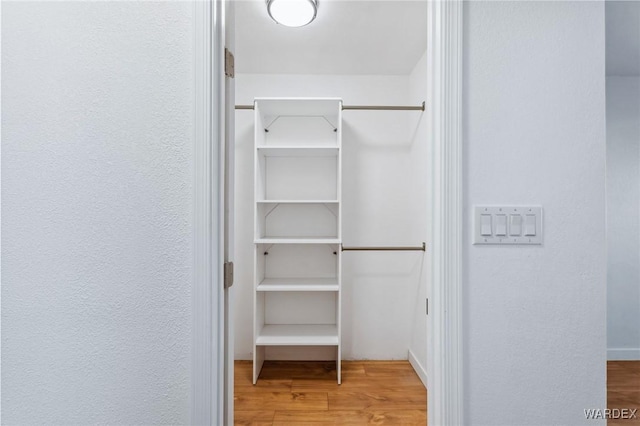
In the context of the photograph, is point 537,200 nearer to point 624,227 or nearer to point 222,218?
point 222,218

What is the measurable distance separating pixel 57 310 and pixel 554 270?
1509 millimetres

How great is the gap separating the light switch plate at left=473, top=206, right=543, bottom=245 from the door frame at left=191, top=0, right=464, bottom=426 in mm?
63

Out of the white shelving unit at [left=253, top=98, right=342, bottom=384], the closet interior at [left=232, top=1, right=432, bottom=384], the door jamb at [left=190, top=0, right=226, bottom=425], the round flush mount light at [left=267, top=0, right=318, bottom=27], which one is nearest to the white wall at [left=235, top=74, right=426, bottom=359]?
the closet interior at [left=232, top=1, right=432, bottom=384]

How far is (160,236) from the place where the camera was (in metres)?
0.97

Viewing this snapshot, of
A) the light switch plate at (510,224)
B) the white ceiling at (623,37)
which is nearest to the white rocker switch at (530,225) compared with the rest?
the light switch plate at (510,224)

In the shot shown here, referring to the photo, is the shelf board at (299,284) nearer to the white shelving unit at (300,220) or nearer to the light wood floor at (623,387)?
the white shelving unit at (300,220)

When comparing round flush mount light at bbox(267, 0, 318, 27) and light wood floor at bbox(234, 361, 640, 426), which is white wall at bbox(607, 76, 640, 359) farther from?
round flush mount light at bbox(267, 0, 318, 27)

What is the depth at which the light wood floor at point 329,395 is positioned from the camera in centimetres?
192

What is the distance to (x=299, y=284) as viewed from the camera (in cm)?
243

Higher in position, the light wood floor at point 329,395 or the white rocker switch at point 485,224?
the white rocker switch at point 485,224

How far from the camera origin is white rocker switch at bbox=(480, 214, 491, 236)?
3.29ft

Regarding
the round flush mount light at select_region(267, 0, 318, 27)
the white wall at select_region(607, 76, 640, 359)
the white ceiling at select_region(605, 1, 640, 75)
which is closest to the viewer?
the round flush mount light at select_region(267, 0, 318, 27)

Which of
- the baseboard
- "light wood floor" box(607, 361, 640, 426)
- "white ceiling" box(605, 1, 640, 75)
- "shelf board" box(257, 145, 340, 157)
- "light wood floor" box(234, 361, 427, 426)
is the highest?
"white ceiling" box(605, 1, 640, 75)

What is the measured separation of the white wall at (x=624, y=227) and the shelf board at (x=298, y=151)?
90.1 inches
